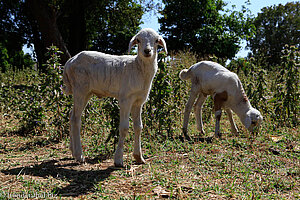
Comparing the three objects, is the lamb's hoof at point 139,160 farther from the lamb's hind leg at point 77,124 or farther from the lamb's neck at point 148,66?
the lamb's neck at point 148,66

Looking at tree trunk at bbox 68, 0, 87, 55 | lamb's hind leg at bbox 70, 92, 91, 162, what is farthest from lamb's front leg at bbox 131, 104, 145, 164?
tree trunk at bbox 68, 0, 87, 55

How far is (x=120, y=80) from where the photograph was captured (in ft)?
13.3

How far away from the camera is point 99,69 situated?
414 centimetres

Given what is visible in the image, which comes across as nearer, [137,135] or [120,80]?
[120,80]

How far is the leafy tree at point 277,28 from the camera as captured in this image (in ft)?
116

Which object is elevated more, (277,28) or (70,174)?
(277,28)

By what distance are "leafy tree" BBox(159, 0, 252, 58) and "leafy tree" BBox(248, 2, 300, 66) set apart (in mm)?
10642

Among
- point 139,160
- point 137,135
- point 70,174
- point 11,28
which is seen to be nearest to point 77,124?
point 70,174

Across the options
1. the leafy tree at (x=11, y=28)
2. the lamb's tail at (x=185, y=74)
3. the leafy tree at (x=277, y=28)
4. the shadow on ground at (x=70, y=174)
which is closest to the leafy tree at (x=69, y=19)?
the leafy tree at (x=11, y=28)

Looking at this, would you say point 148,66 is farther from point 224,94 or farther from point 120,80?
point 224,94

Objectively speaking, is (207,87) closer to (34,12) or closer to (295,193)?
(295,193)

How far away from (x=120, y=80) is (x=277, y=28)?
3772 centimetres

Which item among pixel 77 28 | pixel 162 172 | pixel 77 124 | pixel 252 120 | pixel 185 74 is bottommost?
pixel 162 172

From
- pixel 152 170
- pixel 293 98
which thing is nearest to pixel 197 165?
pixel 152 170
